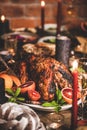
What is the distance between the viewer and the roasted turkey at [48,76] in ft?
4.18

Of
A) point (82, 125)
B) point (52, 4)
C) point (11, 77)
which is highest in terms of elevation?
point (52, 4)

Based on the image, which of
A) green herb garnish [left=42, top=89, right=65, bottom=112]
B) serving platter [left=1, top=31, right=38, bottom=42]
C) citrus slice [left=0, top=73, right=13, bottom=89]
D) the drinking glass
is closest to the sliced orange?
citrus slice [left=0, top=73, right=13, bottom=89]

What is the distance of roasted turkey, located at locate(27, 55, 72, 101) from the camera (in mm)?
1275

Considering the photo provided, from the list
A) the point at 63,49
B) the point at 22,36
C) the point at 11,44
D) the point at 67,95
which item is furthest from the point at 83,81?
the point at 22,36

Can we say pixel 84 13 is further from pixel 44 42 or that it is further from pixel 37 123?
pixel 37 123

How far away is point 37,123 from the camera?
1060mm

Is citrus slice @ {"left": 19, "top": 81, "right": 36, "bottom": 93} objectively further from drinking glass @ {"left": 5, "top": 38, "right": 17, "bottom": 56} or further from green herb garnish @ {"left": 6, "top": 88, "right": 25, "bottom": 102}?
drinking glass @ {"left": 5, "top": 38, "right": 17, "bottom": 56}

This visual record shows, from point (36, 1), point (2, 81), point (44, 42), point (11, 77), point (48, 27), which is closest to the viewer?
point (2, 81)

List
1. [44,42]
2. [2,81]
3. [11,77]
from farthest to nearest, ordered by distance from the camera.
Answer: [44,42] → [11,77] → [2,81]

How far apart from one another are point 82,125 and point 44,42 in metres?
0.94

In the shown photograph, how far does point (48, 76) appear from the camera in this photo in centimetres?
130

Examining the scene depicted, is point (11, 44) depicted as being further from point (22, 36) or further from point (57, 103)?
point (57, 103)

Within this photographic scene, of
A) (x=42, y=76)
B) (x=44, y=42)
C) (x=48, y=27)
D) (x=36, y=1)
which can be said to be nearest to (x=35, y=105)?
(x=42, y=76)

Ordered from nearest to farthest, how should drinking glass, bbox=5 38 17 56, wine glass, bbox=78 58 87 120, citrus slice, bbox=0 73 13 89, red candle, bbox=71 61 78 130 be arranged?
red candle, bbox=71 61 78 130, wine glass, bbox=78 58 87 120, citrus slice, bbox=0 73 13 89, drinking glass, bbox=5 38 17 56
